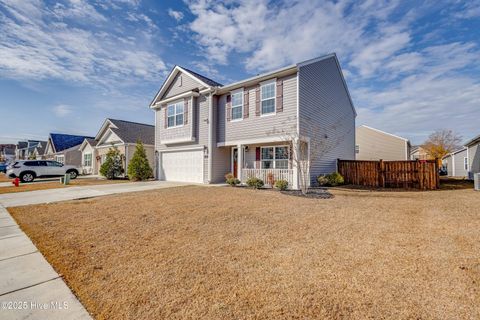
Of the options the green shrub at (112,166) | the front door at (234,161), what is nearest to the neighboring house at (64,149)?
the green shrub at (112,166)

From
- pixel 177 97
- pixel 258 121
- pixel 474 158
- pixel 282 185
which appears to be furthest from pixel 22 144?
pixel 474 158

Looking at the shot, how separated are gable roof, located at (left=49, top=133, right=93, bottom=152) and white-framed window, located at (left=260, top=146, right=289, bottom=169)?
40601mm

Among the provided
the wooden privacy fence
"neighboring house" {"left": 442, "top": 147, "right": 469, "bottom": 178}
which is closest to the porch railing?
the wooden privacy fence

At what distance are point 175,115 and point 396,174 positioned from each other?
49.6 ft

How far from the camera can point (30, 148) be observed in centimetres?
5109

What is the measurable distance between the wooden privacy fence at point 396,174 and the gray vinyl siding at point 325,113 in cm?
165

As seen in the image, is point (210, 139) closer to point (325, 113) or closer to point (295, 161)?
point (295, 161)

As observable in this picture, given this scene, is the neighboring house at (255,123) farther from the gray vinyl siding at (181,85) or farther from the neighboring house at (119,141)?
the neighboring house at (119,141)

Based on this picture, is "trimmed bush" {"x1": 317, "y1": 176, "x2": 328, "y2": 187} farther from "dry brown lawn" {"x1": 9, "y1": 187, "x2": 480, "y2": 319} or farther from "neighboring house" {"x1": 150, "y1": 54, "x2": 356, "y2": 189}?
"dry brown lawn" {"x1": 9, "y1": 187, "x2": 480, "y2": 319}

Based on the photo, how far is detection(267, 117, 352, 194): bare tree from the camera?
11.1 metres

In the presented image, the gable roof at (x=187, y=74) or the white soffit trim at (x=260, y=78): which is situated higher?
the gable roof at (x=187, y=74)

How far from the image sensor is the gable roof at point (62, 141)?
3809 cm

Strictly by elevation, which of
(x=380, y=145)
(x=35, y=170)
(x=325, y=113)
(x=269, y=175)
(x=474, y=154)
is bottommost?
(x=269, y=175)

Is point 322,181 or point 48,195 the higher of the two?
point 322,181
